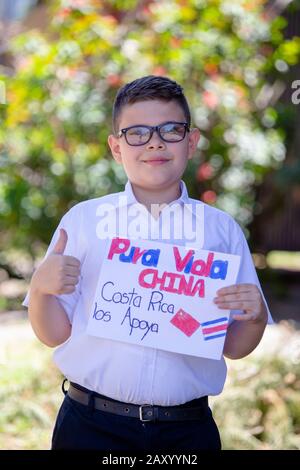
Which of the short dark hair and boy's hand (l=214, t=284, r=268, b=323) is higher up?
the short dark hair

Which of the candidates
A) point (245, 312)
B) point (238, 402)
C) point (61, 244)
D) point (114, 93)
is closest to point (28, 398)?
point (238, 402)

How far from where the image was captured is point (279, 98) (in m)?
8.07

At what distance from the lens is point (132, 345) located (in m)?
2.05

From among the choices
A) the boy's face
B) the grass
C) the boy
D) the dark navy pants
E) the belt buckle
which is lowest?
the grass

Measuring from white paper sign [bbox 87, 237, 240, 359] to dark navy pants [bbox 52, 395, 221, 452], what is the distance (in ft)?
A: 0.74

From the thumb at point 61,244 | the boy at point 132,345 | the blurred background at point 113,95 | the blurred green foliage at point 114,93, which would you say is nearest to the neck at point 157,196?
the boy at point 132,345

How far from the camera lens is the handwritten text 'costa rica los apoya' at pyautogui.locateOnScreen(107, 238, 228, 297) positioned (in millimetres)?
2043

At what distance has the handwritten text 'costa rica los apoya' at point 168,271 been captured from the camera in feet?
6.70

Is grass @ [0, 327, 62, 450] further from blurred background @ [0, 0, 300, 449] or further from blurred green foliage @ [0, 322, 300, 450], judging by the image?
blurred background @ [0, 0, 300, 449]

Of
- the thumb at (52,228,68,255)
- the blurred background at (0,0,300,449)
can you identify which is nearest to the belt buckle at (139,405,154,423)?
the thumb at (52,228,68,255)

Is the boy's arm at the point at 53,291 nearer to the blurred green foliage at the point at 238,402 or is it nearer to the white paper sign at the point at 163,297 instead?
the white paper sign at the point at 163,297

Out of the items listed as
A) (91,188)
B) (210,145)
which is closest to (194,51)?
(210,145)

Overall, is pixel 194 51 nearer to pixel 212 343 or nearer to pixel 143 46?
pixel 143 46
